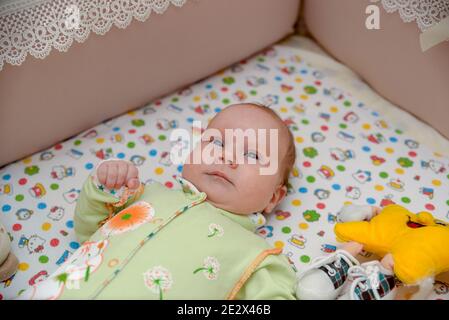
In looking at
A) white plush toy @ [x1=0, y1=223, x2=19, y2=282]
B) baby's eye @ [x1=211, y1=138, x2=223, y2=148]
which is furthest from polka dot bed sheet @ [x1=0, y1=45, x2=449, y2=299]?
baby's eye @ [x1=211, y1=138, x2=223, y2=148]

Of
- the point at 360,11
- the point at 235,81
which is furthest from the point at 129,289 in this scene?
the point at 360,11

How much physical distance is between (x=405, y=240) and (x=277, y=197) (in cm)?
31

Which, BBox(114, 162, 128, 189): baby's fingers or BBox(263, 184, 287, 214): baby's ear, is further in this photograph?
BBox(263, 184, 287, 214): baby's ear

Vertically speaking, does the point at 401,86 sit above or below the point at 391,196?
above

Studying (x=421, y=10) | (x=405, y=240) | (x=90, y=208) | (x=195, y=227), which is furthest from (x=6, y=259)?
(x=421, y=10)

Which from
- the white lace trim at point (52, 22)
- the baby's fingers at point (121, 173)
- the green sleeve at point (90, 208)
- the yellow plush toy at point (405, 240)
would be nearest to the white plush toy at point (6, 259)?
the green sleeve at point (90, 208)

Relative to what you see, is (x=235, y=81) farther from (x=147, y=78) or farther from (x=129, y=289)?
(x=129, y=289)

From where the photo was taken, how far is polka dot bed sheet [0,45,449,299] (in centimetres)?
134

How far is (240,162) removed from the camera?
1.24 metres

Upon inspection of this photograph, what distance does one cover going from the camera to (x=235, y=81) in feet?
5.72

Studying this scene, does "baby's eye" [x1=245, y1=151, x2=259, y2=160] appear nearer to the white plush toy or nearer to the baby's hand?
the baby's hand

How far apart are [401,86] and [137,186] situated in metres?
0.80

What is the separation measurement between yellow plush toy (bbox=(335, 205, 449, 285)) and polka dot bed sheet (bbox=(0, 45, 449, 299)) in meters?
0.12

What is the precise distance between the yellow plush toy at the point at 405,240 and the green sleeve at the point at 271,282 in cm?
16
